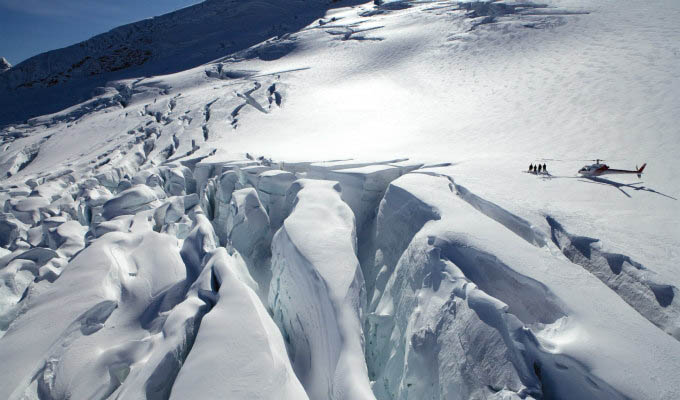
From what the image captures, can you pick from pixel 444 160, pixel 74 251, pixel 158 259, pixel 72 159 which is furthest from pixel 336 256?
pixel 72 159

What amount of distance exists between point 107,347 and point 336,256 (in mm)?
2344

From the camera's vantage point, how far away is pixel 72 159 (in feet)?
44.9

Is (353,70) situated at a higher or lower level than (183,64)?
lower

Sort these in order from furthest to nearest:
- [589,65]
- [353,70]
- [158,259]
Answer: [353,70] < [589,65] < [158,259]

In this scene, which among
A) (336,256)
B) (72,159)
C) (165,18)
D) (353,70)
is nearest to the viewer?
(336,256)

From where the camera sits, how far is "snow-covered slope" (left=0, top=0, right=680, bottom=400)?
2199mm

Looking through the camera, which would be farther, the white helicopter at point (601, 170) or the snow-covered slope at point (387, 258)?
the white helicopter at point (601, 170)

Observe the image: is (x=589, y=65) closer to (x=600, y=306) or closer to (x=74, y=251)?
(x=600, y=306)

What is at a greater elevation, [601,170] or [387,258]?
[601,170]

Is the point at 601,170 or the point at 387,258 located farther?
the point at 601,170

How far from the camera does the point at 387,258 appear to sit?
13.8 ft

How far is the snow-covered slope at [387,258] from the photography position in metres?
2.20

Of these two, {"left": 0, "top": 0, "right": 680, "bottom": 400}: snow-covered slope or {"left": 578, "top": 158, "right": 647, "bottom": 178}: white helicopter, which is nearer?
{"left": 0, "top": 0, "right": 680, "bottom": 400}: snow-covered slope

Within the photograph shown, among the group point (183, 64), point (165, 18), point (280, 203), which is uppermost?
point (165, 18)
